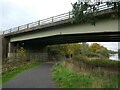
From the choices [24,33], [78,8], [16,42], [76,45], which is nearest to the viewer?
[78,8]

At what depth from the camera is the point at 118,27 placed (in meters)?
12.1

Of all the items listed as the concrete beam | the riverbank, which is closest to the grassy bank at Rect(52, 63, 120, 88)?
the riverbank

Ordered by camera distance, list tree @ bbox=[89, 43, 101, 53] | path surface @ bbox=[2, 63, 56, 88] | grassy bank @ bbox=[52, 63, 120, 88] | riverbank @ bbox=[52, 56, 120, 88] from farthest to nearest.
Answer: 1. tree @ bbox=[89, 43, 101, 53]
2. path surface @ bbox=[2, 63, 56, 88]
3. riverbank @ bbox=[52, 56, 120, 88]
4. grassy bank @ bbox=[52, 63, 120, 88]

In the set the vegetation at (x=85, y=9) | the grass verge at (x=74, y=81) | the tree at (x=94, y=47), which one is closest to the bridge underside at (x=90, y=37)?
the vegetation at (x=85, y=9)

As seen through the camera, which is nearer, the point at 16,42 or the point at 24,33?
the point at 24,33

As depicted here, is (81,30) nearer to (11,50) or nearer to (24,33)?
(24,33)

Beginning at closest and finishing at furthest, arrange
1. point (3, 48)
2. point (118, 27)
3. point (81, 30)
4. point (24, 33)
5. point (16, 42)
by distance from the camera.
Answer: point (118, 27) < point (81, 30) < point (24, 33) < point (3, 48) < point (16, 42)

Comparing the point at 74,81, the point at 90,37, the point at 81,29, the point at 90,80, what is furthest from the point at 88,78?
the point at 90,37

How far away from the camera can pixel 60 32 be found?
18.2m

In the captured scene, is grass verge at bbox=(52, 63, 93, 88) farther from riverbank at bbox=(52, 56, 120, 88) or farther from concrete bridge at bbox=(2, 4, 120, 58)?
concrete bridge at bbox=(2, 4, 120, 58)

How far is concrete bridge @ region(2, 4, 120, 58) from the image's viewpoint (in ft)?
42.4

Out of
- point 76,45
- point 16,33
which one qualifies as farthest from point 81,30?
point 76,45

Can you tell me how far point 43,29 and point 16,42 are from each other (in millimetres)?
11355

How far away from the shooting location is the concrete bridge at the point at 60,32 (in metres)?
12.9
